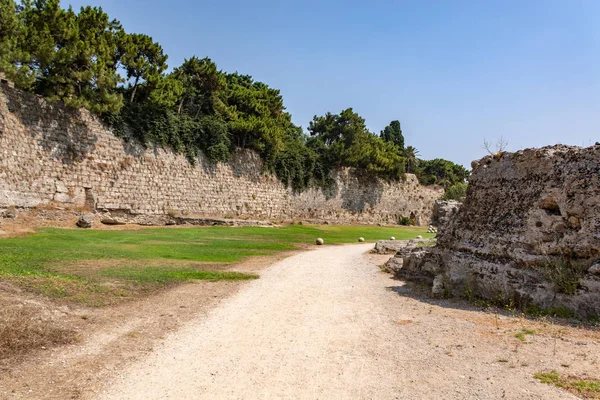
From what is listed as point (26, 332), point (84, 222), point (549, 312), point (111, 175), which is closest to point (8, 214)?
point (84, 222)

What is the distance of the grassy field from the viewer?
7797 millimetres

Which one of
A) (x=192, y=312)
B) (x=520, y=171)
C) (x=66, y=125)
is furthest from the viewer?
(x=66, y=125)

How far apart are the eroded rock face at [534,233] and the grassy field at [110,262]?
5.32 m

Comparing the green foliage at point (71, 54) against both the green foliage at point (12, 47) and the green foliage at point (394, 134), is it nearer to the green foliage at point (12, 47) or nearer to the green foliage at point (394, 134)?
the green foliage at point (12, 47)

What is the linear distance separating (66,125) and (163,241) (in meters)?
9.73

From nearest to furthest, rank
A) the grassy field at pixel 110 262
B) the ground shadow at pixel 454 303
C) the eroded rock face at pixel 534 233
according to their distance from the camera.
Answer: the ground shadow at pixel 454 303 < the eroded rock face at pixel 534 233 < the grassy field at pixel 110 262

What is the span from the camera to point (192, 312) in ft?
23.2

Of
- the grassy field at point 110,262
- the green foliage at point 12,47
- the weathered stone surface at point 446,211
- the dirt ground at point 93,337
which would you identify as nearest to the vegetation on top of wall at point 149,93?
the green foliage at point 12,47

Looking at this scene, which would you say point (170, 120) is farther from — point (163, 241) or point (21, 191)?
point (163, 241)

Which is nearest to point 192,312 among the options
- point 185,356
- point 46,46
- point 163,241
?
point 185,356

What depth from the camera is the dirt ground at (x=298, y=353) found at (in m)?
4.06

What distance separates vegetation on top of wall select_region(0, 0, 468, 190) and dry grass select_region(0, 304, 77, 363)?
1697 cm

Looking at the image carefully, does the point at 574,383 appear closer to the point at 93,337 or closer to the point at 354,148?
the point at 93,337

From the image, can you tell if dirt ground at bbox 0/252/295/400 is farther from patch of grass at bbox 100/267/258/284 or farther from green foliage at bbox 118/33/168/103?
green foliage at bbox 118/33/168/103
